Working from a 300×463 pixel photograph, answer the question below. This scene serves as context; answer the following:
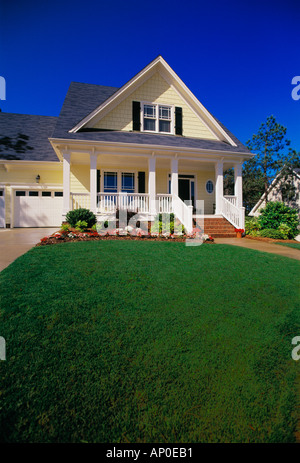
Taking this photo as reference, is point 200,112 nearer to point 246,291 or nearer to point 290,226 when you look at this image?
point 290,226

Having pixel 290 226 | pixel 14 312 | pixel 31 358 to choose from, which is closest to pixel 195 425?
pixel 31 358

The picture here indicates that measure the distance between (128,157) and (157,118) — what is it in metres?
2.83

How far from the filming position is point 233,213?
38.9 feet

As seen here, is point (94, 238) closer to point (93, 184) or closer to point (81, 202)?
point (93, 184)

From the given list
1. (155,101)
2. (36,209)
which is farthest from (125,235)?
(155,101)

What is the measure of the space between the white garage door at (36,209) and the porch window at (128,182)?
3688 mm

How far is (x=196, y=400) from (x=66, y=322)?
1612 mm

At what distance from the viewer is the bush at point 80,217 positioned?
1001cm

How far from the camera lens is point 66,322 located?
9.42ft

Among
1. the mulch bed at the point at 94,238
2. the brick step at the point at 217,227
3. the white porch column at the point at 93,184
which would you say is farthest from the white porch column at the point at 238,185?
the white porch column at the point at 93,184

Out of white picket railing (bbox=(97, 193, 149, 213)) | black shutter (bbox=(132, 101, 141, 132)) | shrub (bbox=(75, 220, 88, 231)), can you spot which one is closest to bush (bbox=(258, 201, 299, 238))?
white picket railing (bbox=(97, 193, 149, 213))

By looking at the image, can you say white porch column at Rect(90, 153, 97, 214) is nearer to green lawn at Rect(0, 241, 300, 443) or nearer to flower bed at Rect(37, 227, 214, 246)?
flower bed at Rect(37, 227, 214, 246)

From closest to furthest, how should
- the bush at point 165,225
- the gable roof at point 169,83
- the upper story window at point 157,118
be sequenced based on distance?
the bush at point 165,225 < the gable roof at point 169,83 < the upper story window at point 157,118

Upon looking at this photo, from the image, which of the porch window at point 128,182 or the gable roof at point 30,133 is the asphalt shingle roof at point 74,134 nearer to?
the gable roof at point 30,133
